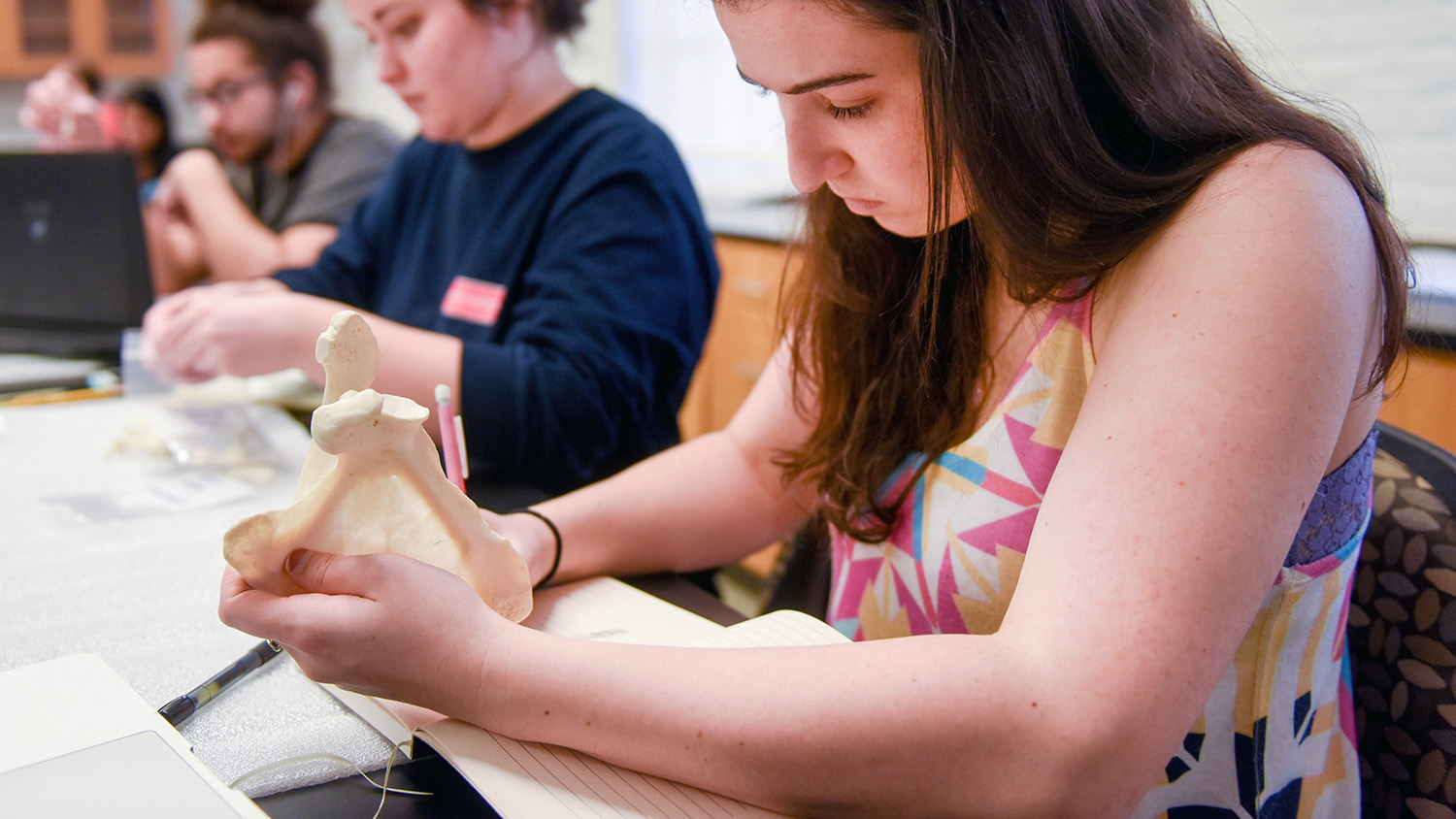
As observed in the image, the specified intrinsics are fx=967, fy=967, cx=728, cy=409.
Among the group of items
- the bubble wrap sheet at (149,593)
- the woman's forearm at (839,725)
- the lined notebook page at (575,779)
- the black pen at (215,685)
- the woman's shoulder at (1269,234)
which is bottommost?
the bubble wrap sheet at (149,593)

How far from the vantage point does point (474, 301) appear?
132 cm

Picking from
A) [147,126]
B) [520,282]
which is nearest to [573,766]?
[520,282]

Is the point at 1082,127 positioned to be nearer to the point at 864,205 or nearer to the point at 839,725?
the point at 864,205

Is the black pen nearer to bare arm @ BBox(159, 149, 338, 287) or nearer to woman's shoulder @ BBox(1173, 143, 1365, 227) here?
woman's shoulder @ BBox(1173, 143, 1365, 227)

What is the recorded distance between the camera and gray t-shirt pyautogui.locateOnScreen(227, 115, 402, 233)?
2105 mm

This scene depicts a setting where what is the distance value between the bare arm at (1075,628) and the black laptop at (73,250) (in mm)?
1159

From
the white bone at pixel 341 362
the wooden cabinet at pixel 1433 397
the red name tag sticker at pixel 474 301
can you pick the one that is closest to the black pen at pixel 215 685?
the white bone at pixel 341 362

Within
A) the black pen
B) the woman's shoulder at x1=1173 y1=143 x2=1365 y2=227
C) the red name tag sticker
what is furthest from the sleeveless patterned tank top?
the red name tag sticker

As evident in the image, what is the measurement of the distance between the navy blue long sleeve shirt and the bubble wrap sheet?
0.83ft

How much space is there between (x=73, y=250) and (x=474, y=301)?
68 cm

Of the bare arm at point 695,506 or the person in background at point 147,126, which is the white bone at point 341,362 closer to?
the bare arm at point 695,506

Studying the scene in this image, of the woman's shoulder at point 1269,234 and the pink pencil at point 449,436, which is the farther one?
the pink pencil at point 449,436

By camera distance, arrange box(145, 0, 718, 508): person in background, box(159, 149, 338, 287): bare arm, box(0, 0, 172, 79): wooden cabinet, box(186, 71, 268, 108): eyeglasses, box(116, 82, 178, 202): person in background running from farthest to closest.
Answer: box(0, 0, 172, 79): wooden cabinet
box(116, 82, 178, 202): person in background
box(186, 71, 268, 108): eyeglasses
box(159, 149, 338, 287): bare arm
box(145, 0, 718, 508): person in background

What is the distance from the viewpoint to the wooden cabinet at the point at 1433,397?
51.6 inches
